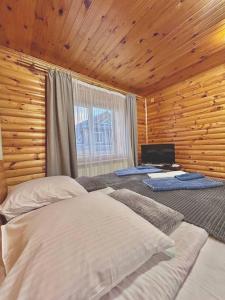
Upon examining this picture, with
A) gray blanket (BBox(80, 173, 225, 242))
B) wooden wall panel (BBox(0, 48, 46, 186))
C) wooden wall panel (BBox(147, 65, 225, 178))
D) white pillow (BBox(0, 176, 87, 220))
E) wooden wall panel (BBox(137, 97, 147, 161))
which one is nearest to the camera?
gray blanket (BBox(80, 173, 225, 242))

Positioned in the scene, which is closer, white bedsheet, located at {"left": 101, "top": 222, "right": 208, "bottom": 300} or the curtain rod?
white bedsheet, located at {"left": 101, "top": 222, "right": 208, "bottom": 300}

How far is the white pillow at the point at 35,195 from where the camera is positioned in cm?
112

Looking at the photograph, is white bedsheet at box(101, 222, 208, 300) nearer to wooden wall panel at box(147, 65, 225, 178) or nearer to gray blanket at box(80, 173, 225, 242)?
gray blanket at box(80, 173, 225, 242)

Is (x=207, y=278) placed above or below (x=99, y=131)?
below

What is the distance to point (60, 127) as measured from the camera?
236cm

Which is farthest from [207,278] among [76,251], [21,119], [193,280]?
[21,119]

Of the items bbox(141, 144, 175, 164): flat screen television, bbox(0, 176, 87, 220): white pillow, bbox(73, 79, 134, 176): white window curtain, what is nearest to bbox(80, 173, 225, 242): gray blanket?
bbox(0, 176, 87, 220): white pillow

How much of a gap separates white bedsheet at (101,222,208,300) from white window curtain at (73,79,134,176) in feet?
7.22

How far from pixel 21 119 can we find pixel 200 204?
2.33m

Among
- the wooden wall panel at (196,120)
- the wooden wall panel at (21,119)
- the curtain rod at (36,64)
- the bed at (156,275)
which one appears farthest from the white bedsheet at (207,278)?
the curtain rod at (36,64)

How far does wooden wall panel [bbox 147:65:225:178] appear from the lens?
9.40 feet

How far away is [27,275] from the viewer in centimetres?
49

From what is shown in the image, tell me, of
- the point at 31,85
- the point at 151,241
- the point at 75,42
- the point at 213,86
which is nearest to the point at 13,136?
the point at 31,85

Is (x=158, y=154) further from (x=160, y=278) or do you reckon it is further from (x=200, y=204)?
(x=160, y=278)
